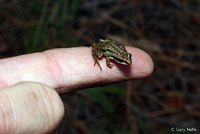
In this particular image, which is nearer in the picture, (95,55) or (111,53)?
(95,55)

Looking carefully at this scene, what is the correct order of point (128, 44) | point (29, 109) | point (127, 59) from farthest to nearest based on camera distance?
1. point (128, 44)
2. point (127, 59)
3. point (29, 109)

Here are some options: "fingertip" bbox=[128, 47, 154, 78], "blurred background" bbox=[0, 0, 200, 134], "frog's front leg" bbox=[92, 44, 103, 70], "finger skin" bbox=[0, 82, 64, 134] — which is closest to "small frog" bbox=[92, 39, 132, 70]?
"frog's front leg" bbox=[92, 44, 103, 70]

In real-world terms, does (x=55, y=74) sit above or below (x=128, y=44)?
above

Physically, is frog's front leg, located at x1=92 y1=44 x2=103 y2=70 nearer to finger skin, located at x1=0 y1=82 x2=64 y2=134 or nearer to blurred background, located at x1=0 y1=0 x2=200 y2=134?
blurred background, located at x1=0 y1=0 x2=200 y2=134

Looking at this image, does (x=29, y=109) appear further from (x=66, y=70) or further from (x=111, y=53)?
(x=111, y=53)

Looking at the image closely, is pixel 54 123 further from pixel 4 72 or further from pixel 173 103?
pixel 173 103

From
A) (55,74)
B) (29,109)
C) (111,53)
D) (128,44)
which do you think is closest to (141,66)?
(111,53)
